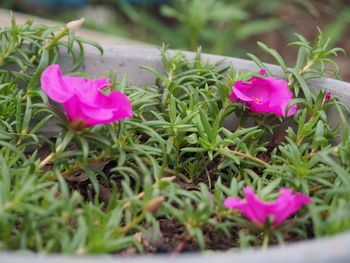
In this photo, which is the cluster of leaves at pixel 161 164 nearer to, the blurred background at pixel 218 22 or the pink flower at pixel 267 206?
the pink flower at pixel 267 206

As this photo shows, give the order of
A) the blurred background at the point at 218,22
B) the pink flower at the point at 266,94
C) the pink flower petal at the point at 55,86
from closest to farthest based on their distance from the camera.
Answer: the pink flower petal at the point at 55,86 → the pink flower at the point at 266,94 → the blurred background at the point at 218,22

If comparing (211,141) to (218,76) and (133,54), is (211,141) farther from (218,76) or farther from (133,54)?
(133,54)

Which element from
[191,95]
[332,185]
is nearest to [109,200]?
[191,95]

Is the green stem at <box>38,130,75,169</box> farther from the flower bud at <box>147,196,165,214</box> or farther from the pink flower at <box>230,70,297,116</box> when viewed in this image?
the pink flower at <box>230,70,297,116</box>

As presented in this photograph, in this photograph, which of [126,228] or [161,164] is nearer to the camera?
[126,228]

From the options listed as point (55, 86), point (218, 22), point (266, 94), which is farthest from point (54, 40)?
point (218, 22)

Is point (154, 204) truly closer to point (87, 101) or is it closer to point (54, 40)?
point (87, 101)

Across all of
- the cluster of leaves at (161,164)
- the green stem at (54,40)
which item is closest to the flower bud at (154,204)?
the cluster of leaves at (161,164)
